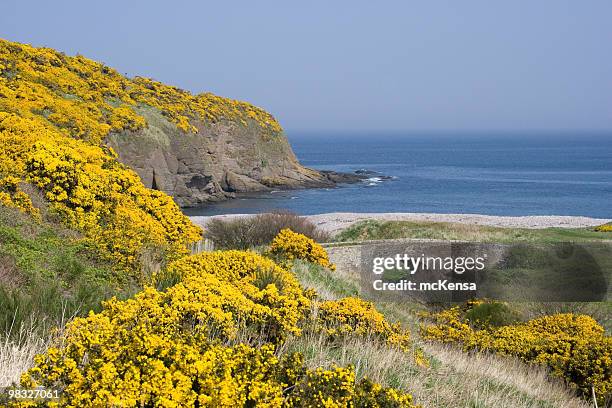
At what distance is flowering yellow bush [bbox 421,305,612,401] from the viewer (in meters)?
9.63

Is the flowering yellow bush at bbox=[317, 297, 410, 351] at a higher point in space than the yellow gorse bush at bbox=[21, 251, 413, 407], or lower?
lower

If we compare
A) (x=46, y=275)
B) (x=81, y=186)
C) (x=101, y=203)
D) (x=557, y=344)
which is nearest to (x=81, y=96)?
(x=81, y=186)

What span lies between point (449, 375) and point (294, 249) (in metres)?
9.52

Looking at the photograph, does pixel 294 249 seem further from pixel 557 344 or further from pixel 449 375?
pixel 449 375

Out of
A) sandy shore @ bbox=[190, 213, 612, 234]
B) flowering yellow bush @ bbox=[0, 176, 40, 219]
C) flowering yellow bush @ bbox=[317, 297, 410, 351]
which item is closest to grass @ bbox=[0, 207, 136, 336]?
flowering yellow bush @ bbox=[0, 176, 40, 219]

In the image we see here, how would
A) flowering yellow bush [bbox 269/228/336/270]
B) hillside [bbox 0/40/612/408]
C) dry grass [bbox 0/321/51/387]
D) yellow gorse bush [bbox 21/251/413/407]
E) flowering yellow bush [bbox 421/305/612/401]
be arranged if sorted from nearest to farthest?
1. yellow gorse bush [bbox 21/251/413/407]
2. hillside [bbox 0/40/612/408]
3. dry grass [bbox 0/321/51/387]
4. flowering yellow bush [bbox 421/305/612/401]
5. flowering yellow bush [bbox 269/228/336/270]

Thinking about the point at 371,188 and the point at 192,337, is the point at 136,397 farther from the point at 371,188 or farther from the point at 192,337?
the point at 371,188

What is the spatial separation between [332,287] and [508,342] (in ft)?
14.1

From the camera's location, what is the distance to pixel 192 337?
5.07m

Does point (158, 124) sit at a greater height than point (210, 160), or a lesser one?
greater

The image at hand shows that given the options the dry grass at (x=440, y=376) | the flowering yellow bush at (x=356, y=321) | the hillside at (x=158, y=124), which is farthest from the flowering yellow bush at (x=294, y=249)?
the hillside at (x=158, y=124)

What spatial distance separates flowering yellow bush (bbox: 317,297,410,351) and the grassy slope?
12.2 inches

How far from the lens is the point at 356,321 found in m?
8.65

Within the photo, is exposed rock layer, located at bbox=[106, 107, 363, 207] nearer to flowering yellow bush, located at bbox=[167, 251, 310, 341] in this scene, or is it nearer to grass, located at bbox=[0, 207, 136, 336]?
grass, located at bbox=[0, 207, 136, 336]
